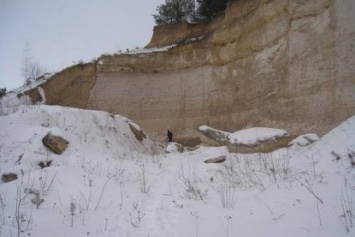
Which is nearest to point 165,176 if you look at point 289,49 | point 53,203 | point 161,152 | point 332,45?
point 53,203

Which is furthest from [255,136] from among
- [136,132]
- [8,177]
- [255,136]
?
[8,177]

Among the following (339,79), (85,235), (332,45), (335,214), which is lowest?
(85,235)

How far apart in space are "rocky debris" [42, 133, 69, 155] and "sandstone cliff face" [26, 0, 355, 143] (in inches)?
307

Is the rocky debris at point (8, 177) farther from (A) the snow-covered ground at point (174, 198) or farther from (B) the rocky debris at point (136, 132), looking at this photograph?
(B) the rocky debris at point (136, 132)

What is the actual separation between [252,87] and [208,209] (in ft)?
36.2

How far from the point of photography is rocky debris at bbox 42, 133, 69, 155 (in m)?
7.00

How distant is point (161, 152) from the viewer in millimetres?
13523

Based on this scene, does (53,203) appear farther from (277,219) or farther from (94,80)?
(94,80)

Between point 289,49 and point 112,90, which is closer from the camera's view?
point 289,49

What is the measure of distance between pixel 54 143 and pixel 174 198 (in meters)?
3.38

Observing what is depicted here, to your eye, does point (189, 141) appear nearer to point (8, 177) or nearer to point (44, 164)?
point (44, 164)

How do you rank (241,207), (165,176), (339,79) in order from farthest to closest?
(339,79) → (165,176) → (241,207)

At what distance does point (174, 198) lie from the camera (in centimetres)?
496

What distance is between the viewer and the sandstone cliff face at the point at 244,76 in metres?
10.7
